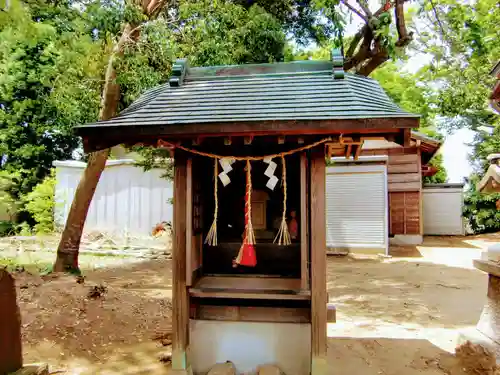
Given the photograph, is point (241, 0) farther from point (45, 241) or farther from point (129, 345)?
point (45, 241)

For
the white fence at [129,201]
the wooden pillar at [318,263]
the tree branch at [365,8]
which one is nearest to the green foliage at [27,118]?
the white fence at [129,201]

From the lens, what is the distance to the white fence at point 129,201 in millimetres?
14672

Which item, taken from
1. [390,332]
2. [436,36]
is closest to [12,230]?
[390,332]

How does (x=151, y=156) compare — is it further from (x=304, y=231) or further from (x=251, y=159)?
(x=304, y=231)

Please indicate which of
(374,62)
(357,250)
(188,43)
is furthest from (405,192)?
(188,43)

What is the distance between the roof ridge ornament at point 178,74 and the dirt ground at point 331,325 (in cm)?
392

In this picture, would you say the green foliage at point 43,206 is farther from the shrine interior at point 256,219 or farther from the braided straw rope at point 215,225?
the braided straw rope at point 215,225

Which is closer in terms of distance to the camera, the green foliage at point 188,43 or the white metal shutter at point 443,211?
the green foliage at point 188,43

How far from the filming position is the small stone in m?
4.61

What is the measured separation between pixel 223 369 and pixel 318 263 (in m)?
1.78

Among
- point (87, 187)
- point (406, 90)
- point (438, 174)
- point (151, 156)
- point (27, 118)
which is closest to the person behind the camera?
point (87, 187)

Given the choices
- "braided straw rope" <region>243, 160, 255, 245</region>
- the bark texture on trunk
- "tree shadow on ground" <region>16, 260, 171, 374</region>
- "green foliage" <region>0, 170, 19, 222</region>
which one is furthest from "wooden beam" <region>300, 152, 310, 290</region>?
"green foliage" <region>0, 170, 19, 222</region>

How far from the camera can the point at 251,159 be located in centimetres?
466

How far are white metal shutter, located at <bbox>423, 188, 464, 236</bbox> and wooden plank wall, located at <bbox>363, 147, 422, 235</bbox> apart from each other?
4016mm
